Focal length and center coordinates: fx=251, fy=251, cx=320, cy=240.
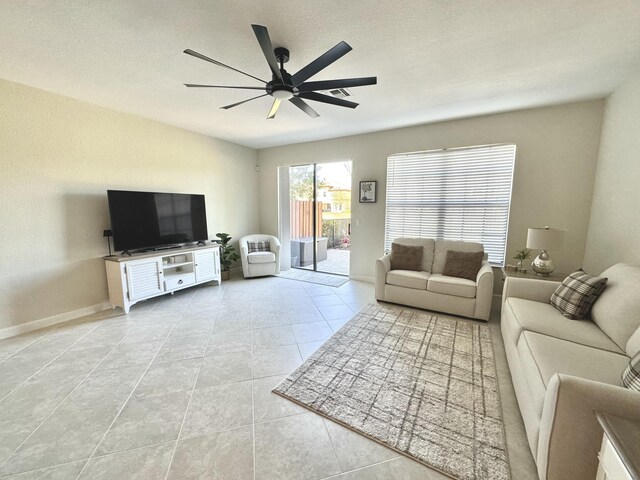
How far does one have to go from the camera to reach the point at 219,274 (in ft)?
14.4

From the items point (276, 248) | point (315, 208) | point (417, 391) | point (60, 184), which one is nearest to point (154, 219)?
point (60, 184)

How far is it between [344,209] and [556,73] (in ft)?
14.1

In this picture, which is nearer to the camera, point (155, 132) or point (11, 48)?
point (11, 48)

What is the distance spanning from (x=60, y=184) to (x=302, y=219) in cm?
373

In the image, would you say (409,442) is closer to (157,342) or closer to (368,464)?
(368,464)

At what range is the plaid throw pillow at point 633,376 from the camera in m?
1.08

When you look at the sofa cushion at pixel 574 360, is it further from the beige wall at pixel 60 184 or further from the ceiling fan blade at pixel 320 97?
the beige wall at pixel 60 184

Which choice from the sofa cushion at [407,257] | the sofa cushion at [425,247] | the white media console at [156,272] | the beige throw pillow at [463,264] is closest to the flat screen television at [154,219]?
the white media console at [156,272]

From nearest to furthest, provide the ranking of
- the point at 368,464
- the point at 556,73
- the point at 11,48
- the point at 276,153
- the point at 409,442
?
the point at 368,464 < the point at 409,442 < the point at 11,48 < the point at 556,73 < the point at 276,153

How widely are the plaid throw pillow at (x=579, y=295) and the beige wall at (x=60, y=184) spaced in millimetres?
4925

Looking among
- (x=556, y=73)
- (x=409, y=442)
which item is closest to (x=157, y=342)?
(x=409, y=442)

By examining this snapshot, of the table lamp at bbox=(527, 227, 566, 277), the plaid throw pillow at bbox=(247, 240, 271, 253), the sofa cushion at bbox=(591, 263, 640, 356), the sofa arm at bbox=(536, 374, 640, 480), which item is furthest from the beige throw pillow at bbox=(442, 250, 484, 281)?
the plaid throw pillow at bbox=(247, 240, 271, 253)

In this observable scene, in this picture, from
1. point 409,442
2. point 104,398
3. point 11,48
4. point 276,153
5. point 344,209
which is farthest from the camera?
point 344,209

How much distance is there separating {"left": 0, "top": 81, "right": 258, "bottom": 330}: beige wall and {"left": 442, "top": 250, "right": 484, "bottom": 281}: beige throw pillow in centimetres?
429
